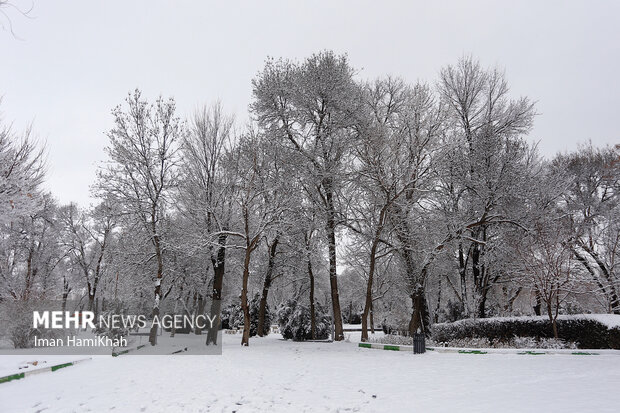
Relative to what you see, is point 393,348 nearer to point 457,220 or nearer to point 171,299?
point 457,220

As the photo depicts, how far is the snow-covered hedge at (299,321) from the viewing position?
23516 mm

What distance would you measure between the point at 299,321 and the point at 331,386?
1577cm

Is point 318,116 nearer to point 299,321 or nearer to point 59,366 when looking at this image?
point 299,321

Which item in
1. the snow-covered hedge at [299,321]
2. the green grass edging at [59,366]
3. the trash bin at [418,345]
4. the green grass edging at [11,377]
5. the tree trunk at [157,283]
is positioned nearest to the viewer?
the green grass edging at [11,377]

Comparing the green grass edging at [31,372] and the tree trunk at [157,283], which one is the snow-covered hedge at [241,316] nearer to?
the tree trunk at [157,283]

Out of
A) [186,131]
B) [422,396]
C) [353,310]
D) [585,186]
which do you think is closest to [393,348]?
[422,396]

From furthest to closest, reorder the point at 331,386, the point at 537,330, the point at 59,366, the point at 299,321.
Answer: the point at 299,321
the point at 537,330
the point at 59,366
the point at 331,386

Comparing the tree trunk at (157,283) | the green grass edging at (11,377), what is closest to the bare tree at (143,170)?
the tree trunk at (157,283)

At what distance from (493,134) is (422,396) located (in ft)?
55.4

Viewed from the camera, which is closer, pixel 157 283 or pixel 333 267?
pixel 157 283

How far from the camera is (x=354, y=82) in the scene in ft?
69.7

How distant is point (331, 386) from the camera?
8273 mm

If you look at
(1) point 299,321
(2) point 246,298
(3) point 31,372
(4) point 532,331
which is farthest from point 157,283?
(4) point 532,331

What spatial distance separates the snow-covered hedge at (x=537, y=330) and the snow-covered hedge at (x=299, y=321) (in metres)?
8.21
